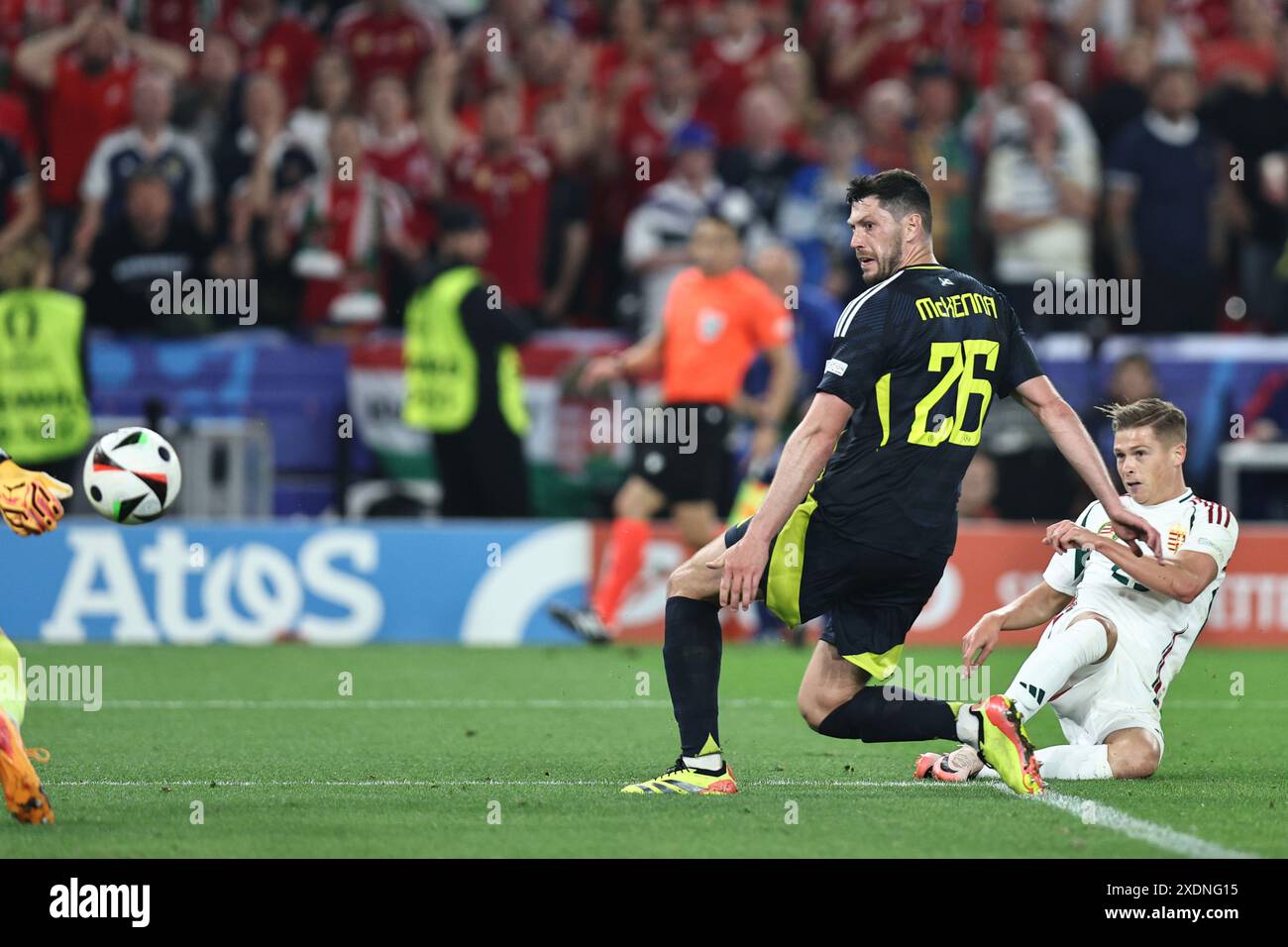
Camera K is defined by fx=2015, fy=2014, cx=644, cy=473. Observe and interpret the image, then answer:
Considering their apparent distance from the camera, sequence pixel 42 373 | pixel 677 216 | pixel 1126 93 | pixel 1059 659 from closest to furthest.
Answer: pixel 1059 659
pixel 42 373
pixel 677 216
pixel 1126 93

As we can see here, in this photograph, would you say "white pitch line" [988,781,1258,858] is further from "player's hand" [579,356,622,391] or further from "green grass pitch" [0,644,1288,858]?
"player's hand" [579,356,622,391]

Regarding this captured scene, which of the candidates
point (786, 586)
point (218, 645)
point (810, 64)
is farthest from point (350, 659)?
point (810, 64)

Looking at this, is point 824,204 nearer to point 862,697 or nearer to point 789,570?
point 862,697

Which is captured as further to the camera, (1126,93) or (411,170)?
(1126,93)

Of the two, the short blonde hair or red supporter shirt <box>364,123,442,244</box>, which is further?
red supporter shirt <box>364,123,442,244</box>

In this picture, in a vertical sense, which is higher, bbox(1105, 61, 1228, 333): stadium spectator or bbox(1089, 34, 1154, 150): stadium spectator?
bbox(1089, 34, 1154, 150): stadium spectator

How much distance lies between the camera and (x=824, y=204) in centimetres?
1402

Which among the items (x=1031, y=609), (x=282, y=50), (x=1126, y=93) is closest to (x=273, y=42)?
(x=282, y=50)

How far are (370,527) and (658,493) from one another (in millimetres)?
1794

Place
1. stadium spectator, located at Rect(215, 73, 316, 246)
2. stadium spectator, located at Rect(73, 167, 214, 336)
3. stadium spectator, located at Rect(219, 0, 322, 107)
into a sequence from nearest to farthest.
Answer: stadium spectator, located at Rect(73, 167, 214, 336)
stadium spectator, located at Rect(215, 73, 316, 246)
stadium spectator, located at Rect(219, 0, 322, 107)

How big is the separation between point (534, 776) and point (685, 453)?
208 inches

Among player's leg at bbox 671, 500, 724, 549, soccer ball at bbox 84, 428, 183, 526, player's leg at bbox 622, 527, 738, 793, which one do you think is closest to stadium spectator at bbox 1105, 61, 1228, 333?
player's leg at bbox 671, 500, 724, 549

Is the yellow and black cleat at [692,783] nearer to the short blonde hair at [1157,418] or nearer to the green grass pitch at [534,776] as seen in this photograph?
the green grass pitch at [534,776]

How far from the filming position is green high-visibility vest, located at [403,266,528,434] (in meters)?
13.0
